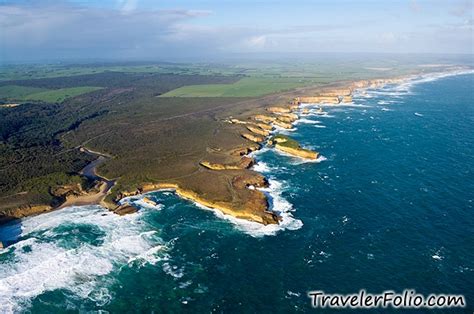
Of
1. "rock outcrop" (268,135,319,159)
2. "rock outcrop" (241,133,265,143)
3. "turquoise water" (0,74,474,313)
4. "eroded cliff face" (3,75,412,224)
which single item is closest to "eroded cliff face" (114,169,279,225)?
"eroded cliff face" (3,75,412,224)

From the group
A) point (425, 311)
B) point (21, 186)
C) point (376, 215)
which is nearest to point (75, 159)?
point (21, 186)

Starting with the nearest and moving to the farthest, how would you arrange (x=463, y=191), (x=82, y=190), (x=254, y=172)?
(x=463, y=191), (x=82, y=190), (x=254, y=172)

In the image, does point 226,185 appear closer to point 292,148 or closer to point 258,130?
point 292,148

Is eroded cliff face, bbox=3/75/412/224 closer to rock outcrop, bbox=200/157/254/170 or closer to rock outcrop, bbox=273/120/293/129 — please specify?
rock outcrop, bbox=200/157/254/170

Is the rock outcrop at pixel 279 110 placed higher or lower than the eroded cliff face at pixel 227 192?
higher

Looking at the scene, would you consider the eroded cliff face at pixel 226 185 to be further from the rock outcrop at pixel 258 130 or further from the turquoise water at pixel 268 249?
the rock outcrop at pixel 258 130

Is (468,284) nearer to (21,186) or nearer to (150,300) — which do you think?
(150,300)

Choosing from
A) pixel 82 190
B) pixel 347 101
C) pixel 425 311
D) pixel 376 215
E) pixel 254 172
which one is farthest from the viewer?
pixel 347 101

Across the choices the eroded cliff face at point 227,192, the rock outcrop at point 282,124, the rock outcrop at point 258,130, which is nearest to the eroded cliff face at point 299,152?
the eroded cliff face at point 227,192
